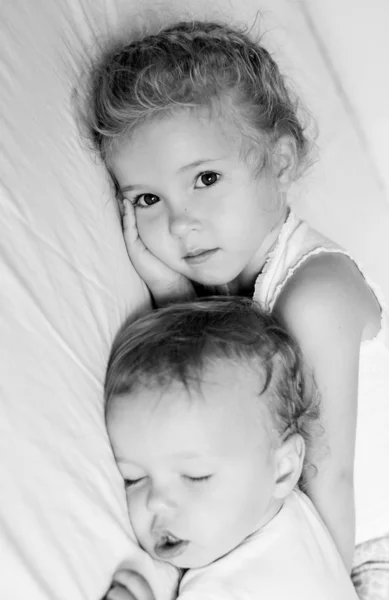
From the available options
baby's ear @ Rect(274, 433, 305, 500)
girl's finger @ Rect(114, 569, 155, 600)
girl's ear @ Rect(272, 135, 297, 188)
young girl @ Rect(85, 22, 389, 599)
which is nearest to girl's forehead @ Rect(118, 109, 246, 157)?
young girl @ Rect(85, 22, 389, 599)

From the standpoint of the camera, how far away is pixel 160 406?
0.80 meters

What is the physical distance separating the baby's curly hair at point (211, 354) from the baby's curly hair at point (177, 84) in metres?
0.29

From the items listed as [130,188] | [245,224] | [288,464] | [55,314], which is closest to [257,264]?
[245,224]

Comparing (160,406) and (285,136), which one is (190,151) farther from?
(160,406)

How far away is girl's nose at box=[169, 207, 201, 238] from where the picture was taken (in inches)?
39.0

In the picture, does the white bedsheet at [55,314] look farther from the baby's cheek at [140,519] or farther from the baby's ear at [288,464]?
the baby's ear at [288,464]

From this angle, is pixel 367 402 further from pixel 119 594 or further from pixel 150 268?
pixel 119 594

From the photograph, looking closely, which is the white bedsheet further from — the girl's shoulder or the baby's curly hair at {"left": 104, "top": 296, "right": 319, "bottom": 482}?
the girl's shoulder

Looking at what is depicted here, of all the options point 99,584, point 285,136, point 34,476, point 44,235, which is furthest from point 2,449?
point 285,136

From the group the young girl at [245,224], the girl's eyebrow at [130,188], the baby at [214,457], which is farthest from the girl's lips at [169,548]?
the girl's eyebrow at [130,188]

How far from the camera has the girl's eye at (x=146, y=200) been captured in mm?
1037

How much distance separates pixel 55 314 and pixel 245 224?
38 centimetres

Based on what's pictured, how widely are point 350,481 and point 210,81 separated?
0.63m

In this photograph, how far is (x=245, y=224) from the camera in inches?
40.6
